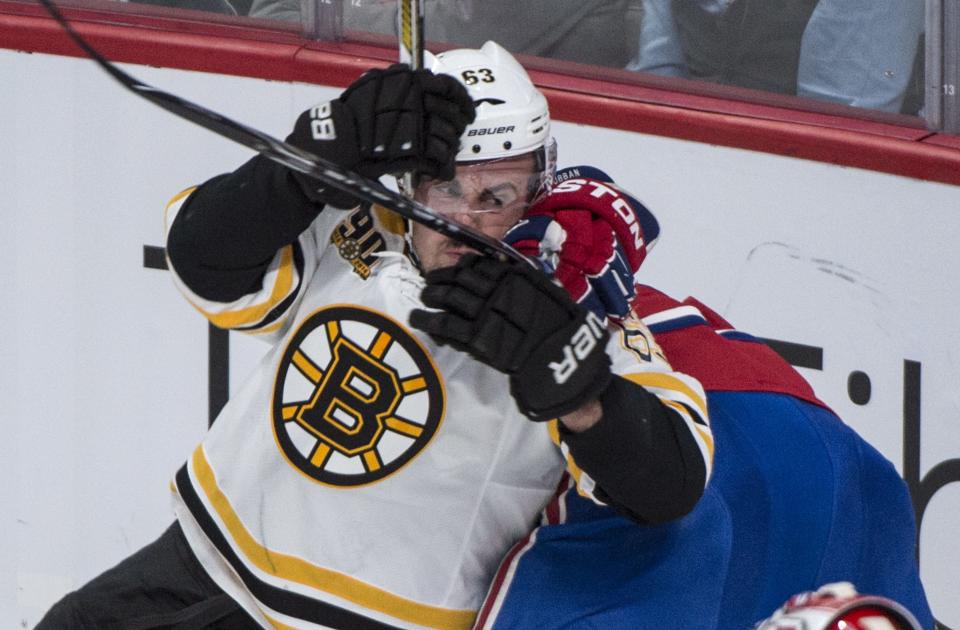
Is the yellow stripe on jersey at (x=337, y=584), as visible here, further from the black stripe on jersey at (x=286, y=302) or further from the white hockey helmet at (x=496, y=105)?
the white hockey helmet at (x=496, y=105)

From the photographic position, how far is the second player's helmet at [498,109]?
1.92 m

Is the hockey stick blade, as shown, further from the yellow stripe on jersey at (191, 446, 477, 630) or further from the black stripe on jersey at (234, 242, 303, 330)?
the yellow stripe on jersey at (191, 446, 477, 630)

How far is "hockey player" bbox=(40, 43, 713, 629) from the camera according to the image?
1.75 m

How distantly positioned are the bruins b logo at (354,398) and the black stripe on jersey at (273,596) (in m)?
0.17

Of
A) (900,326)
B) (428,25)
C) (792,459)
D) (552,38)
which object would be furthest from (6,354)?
(900,326)

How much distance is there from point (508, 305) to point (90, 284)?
4.35ft

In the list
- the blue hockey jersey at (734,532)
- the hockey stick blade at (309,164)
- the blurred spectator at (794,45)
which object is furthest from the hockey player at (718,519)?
the blurred spectator at (794,45)

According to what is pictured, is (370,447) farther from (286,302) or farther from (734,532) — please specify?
(734,532)

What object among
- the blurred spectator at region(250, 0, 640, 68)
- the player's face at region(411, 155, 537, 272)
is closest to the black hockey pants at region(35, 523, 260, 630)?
the player's face at region(411, 155, 537, 272)

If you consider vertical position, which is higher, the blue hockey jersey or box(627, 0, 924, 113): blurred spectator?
box(627, 0, 924, 113): blurred spectator

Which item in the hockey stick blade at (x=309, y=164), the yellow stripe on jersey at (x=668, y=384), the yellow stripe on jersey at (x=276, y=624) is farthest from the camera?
the yellow stripe on jersey at (x=276, y=624)

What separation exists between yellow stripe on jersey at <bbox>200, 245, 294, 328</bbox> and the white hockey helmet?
0.75ft

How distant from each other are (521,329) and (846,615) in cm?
43

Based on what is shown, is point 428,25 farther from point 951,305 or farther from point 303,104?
point 951,305
